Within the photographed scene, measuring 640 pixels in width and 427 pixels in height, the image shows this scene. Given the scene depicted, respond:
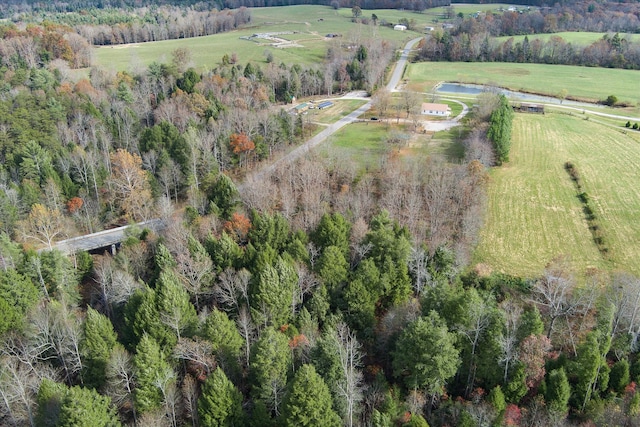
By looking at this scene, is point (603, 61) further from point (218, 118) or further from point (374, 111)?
point (218, 118)

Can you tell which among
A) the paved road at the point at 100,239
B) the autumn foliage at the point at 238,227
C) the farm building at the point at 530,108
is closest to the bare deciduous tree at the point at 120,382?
the autumn foliage at the point at 238,227

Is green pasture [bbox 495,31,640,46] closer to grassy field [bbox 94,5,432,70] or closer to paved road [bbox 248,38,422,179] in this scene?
grassy field [bbox 94,5,432,70]

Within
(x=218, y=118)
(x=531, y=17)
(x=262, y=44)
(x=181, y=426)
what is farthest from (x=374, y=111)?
(x=531, y=17)

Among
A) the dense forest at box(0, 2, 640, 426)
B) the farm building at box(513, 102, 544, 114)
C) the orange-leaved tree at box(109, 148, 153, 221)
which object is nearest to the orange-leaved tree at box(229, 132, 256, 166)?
the dense forest at box(0, 2, 640, 426)

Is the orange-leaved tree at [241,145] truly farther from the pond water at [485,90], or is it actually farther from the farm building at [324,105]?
the pond water at [485,90]

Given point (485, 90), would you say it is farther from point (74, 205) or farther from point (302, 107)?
point (74, 205)

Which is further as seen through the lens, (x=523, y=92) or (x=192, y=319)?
(x=523, y=92)

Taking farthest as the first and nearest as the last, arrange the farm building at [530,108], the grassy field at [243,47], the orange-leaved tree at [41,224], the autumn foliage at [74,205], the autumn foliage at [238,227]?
the grassy field at [243,47], the farm building at [530,108], the autumn foliage at [74,205], the orange-leaved tree at [41,224], the autumn foliage at [238,227]
